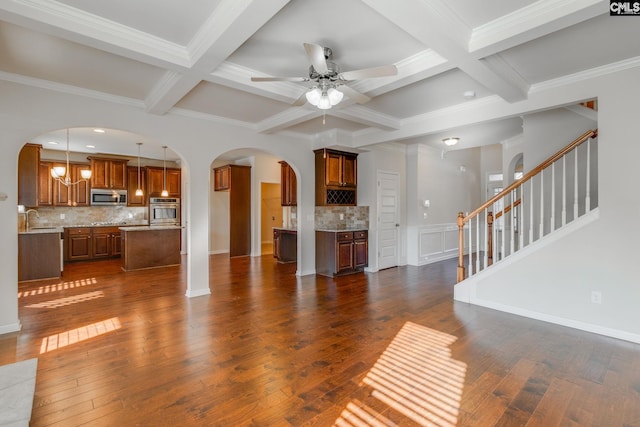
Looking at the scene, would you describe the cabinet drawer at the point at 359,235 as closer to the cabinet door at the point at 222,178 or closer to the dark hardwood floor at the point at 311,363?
the dark hardwood floor at the point at 311,363

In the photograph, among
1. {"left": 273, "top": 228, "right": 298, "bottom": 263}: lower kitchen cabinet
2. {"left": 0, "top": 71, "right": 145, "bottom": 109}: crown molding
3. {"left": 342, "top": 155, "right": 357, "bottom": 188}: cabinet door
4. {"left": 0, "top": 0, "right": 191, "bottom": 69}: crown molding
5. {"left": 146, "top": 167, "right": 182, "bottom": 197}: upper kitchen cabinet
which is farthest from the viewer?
{"left": 146, "top": 167, "right": 182, "bottom": 197}: upper kitchen cabinet

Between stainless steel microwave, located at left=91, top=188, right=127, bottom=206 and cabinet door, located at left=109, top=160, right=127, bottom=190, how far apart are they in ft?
0.55

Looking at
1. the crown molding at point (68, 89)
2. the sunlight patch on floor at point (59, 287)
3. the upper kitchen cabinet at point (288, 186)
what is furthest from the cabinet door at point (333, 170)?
the sunlight patch on floor at point (59, 287)

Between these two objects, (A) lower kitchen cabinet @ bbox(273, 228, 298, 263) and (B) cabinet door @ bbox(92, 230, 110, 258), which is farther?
(B) cabinet door @ bbox(92, 230, 110, 258)

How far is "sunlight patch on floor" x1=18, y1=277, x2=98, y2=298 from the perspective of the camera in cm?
477

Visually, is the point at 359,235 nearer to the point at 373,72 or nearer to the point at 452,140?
the point at 452,140

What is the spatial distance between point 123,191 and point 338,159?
613cm

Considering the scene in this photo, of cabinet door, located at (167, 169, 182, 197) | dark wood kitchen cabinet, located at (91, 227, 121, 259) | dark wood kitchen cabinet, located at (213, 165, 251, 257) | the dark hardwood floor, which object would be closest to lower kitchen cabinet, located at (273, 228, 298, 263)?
dark wood kitchen cabinet, located at (213, 165, 251, 257)

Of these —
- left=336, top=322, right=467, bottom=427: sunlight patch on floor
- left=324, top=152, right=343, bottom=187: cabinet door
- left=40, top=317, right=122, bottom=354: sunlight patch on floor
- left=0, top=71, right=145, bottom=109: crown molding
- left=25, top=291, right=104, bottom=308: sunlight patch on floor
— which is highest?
left=0, top=71, right=145, bottom=109: crown molding

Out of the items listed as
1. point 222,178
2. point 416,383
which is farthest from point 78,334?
point 222,178

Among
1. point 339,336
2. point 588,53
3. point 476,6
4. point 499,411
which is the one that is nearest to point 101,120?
point 339,336

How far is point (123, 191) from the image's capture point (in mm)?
8328

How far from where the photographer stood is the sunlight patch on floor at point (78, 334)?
296 cm

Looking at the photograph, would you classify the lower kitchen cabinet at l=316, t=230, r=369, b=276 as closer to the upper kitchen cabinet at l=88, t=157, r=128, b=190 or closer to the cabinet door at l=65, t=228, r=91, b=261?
the upper kitchen cabinet at l=88, t=157, r=128, b=190
